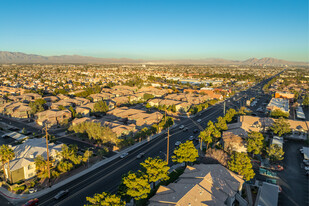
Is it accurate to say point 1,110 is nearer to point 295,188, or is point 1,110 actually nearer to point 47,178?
point 47,178

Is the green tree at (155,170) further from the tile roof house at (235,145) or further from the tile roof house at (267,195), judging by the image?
the tile roof house at (235,145)

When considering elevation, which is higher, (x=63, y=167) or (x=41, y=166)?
(x=41, y=166)

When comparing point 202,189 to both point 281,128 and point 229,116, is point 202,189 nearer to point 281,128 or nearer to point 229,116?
point 281,128

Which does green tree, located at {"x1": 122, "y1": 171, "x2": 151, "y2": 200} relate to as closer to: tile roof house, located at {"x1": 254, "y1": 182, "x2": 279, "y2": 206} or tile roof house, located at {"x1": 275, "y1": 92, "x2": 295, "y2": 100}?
tile roof house, located at {"x1": 254, "y1": 182, "x2": 279, "y2": 206}

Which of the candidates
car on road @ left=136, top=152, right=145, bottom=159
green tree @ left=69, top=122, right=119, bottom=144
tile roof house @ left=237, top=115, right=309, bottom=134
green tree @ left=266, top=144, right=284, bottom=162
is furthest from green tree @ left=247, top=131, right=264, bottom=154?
green tree @ left=69, top=122, right=119, bottom=144

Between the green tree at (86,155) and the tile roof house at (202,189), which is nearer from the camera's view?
the tile roof house at (202,189)

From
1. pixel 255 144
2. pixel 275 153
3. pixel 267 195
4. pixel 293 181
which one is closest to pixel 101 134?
pixel 255 144

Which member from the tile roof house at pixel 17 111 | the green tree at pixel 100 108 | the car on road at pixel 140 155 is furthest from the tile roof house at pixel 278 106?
the tile roof house at pixel 17 111
